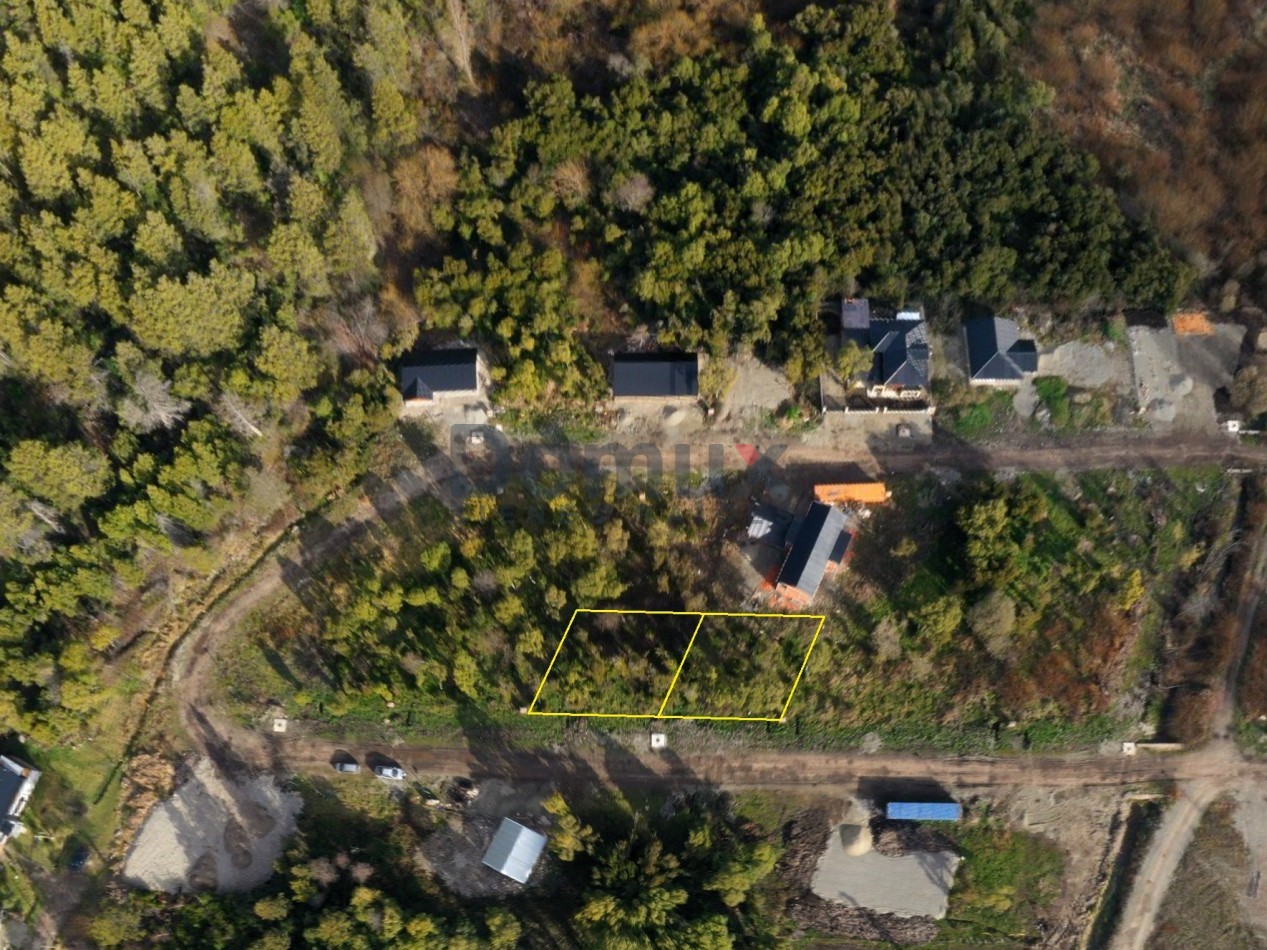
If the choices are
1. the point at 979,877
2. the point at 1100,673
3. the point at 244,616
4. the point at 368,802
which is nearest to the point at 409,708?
the point at 368,802

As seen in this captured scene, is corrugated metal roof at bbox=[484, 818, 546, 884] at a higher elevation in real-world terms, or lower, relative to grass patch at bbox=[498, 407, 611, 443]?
lower

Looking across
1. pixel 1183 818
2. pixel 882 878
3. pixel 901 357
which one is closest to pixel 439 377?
pixel 901 357

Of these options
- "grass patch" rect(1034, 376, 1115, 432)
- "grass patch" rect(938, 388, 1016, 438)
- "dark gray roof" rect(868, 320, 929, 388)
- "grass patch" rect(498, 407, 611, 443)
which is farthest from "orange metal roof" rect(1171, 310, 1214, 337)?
"grass patch" rect(498, 407, 611, 443)

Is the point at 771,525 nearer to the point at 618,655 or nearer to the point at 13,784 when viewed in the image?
the point at 618,655

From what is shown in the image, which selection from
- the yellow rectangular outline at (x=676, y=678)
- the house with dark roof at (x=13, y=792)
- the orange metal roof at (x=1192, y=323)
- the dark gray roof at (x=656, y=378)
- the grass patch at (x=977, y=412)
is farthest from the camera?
the orange metal roof at (x=1192, y=323)

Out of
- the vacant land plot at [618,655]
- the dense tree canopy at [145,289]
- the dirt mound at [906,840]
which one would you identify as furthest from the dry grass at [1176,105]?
the dense tree canopy at [145,289]

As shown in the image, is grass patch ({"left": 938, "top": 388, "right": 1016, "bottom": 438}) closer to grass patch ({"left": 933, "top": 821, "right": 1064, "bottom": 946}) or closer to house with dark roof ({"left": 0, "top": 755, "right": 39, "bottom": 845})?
grass patch ({"left": 933, "top": 821, "right": 1064, "bottom": 946})

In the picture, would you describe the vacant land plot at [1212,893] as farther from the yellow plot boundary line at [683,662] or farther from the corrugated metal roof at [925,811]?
the yellow plot boundary line at [683,662]
